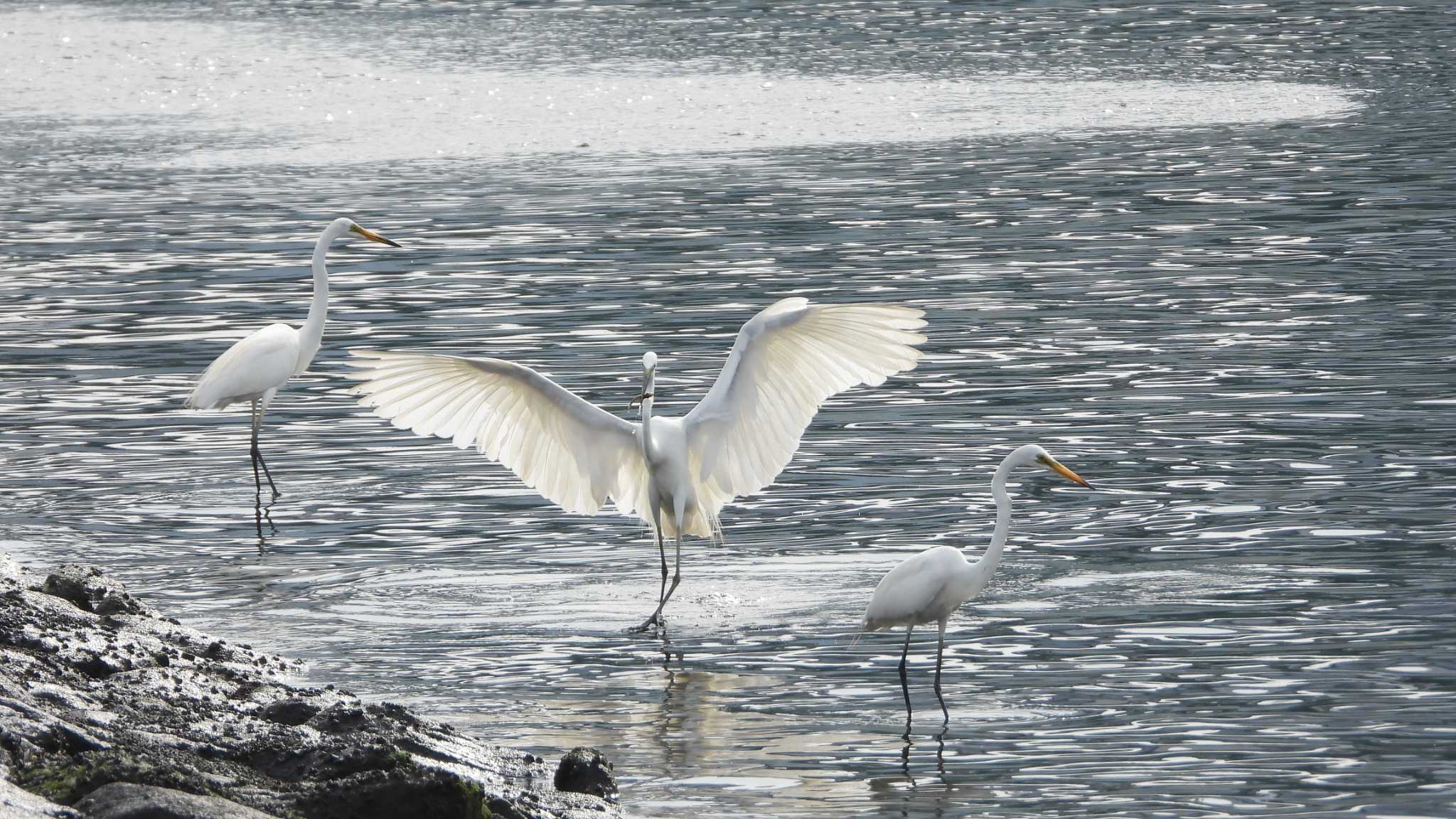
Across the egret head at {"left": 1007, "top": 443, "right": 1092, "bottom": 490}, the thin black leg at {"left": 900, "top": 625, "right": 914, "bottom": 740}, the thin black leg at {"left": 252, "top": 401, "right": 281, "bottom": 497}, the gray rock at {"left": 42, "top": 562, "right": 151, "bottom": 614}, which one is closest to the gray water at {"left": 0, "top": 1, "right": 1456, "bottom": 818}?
the thin black leg at {"left": 900, "top": 625, "right": 914, "bottom": 740}

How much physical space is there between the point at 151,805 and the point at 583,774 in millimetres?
1881

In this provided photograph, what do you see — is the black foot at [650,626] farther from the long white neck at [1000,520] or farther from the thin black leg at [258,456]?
the thin black leg at [258,456]

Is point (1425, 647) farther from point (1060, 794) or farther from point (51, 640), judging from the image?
A: point (51, 640)

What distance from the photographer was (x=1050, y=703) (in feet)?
29.5

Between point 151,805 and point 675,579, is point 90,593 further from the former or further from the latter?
point 151,805

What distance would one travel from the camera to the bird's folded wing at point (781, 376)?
35.3 ft

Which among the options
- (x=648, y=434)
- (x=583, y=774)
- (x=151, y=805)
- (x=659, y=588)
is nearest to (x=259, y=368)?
(x=659, y=588)

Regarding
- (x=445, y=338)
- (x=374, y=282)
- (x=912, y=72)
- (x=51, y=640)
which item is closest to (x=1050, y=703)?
(x=51, y=640)

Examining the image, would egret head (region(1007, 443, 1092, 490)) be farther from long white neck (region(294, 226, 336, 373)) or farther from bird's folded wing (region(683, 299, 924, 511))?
long white neck (region(294, 226, 336, 373))

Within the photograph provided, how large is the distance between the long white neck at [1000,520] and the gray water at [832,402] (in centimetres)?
60

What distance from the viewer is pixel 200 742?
796 centimetres

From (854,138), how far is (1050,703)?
21.1 m

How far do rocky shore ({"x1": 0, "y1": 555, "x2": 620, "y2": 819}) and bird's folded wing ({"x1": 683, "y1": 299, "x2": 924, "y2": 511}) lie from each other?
2.59 meters

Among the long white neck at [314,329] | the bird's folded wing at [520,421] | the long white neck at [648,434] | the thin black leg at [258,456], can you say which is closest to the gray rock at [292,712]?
the bird's folded wing at [520,421]
